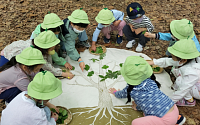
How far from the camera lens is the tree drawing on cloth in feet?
8.00

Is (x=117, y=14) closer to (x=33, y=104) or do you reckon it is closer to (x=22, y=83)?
(x=22, y=83)

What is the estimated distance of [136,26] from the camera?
3609 mm

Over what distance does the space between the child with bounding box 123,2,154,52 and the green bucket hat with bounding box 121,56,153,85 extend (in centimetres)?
150

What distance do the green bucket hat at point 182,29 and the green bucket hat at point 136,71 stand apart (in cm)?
117

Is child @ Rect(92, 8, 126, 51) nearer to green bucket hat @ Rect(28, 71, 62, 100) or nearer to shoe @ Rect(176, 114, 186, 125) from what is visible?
green bucket hat @ Rect(28, 71, 62, 100)

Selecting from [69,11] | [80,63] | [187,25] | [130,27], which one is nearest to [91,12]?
[69,11]

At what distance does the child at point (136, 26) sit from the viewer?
3262mm

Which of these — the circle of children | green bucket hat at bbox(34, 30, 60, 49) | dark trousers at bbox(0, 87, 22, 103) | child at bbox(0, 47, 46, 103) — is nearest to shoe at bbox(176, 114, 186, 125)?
the circle of children

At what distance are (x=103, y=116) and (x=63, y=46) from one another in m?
1.62

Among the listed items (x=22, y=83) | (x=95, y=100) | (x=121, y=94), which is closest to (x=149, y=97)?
(x=121, y=94)

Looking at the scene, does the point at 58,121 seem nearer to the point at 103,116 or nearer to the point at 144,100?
the point at 103,116

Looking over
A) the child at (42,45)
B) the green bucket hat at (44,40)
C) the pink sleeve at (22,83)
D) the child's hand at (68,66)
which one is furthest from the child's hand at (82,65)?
the pink sleeve at (22,83)

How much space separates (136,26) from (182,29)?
1.03m

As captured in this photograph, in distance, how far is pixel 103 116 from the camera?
2.46 m
